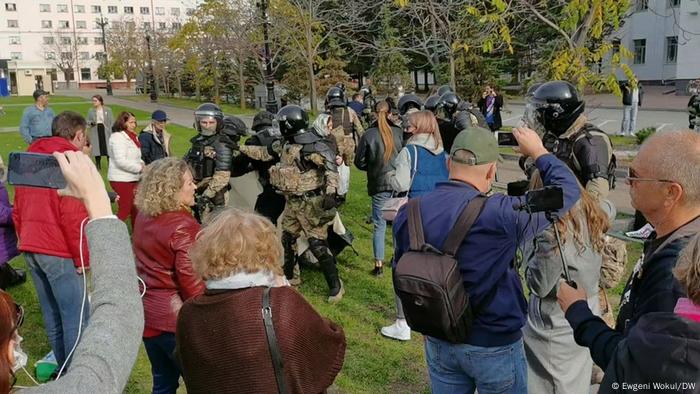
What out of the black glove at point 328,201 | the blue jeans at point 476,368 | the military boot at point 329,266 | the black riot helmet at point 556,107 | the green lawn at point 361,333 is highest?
the black riot helmet at point 556,107

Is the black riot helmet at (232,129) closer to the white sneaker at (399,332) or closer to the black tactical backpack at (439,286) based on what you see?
the white sneaker at (399,332)

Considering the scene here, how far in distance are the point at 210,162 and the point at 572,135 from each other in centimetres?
417

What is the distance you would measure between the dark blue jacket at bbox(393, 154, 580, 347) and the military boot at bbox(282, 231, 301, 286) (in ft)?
12.5

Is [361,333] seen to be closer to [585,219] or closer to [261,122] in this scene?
[585,219]

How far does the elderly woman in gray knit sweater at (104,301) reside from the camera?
5.19ft

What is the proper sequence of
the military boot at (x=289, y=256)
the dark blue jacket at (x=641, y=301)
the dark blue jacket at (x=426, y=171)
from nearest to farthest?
the dark blue jacket at (x=641, y=301)
the dark blue jacket at (x=426, y=171)
the military boot at (x=289, y=256)

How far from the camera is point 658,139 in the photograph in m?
2.63

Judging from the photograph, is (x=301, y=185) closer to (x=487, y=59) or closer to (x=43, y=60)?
(x=487, y=59)

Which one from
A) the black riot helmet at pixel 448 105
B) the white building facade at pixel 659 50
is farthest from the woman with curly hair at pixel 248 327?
the white building facade at pixel 659 50

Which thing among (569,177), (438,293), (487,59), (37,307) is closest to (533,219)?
(569,177)

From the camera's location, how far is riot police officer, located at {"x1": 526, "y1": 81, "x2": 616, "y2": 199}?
4027 mm

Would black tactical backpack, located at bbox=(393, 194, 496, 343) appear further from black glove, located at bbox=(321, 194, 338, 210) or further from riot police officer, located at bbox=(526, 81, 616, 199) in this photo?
black glove, located at bbox=(321, 194, 338, 210)

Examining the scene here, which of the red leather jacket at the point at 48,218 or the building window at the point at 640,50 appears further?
the building window at the point at 640,50

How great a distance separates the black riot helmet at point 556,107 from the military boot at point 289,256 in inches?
131
